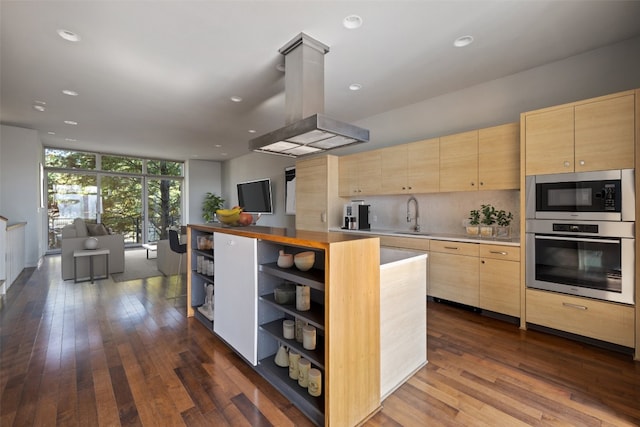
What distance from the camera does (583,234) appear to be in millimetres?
2381

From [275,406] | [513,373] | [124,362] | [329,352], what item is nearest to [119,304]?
[124,362]

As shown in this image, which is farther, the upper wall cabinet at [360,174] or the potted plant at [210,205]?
the potted plant at [210,205]

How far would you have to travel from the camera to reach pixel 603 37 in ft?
8.25

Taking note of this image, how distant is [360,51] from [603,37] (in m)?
2.13

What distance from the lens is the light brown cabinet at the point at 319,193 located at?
461 centimetres

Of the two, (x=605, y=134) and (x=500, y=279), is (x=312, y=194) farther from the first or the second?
(x=605, y=134)

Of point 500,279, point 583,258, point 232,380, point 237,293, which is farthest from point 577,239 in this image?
point 232,380

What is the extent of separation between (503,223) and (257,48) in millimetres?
3122

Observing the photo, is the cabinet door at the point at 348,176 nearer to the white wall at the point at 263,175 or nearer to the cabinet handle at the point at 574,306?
the white wall at the point at 263,175

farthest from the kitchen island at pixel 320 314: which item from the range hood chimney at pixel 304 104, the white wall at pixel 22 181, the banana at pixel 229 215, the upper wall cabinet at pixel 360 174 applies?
the white wall at pixel 22 181

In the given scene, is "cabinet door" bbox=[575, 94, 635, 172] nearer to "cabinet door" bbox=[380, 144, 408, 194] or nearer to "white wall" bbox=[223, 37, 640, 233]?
"white wall" bbox=[223, 37, 640, 233]

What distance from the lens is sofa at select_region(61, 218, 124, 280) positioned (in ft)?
15.0

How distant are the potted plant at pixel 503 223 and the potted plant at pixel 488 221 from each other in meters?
0.06

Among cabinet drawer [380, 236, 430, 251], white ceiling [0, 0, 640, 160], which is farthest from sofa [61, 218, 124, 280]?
cabinet drawer [380, 236, 430, 251]
